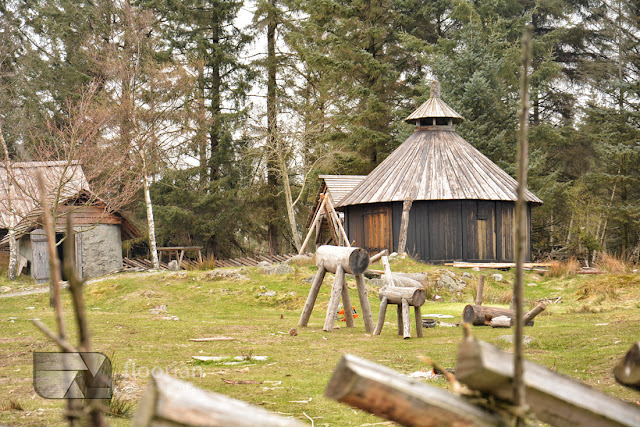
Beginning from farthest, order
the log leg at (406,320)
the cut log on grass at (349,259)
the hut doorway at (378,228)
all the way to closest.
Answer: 1. the hut doorway at (378,228)
2. the cut log on grass at (349,259)
3. the log leg at (406,320)

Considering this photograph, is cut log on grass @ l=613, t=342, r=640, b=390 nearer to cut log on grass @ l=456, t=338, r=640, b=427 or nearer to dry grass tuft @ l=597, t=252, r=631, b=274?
cut log on grass @ l=456, t=338, r=640, b=427

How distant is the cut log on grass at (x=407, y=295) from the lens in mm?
10969

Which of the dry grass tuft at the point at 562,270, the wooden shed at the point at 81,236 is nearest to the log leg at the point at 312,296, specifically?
the dry grass tuft at the point at 562,270

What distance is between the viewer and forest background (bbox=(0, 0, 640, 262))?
33594mm

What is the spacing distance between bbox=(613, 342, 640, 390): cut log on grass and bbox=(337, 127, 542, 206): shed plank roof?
862 inches

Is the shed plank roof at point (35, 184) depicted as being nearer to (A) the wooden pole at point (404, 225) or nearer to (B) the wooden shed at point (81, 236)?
Answer: (B) the wooden shed at point (81, 236)

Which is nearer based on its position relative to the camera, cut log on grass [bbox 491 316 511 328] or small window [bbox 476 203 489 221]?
cut log on grass [bbox 491 316 511 328]

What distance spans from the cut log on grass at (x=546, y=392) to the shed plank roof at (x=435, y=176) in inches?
873

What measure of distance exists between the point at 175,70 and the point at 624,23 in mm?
24418

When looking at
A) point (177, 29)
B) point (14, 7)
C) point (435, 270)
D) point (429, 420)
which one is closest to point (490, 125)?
point (435, 270)

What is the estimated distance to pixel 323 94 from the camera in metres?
39.2

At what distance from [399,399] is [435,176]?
2379 centimetres

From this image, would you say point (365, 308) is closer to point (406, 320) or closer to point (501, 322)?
point (406, 320)

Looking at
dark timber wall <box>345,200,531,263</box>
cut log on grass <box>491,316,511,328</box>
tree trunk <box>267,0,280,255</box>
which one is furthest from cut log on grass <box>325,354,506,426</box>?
tree trunk <box>267,0,280,255</box>
